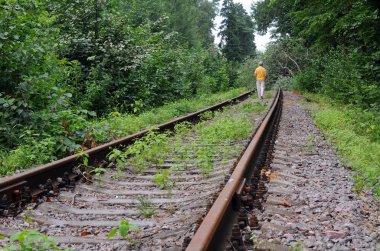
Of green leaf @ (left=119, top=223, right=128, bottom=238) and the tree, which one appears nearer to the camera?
green leaf @ (left=119, top=223, right=128, bottom=238)

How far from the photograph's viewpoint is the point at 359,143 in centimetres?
710

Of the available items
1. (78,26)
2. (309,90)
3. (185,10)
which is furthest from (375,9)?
(185,10)

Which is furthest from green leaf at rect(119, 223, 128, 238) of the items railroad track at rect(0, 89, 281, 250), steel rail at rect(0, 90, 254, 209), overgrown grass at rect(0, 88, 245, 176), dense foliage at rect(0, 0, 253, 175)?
dense foliage at rect(0, 0, 253, 175)

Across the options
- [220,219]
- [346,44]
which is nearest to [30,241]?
[220,219]

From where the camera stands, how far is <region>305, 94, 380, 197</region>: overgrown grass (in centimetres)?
477

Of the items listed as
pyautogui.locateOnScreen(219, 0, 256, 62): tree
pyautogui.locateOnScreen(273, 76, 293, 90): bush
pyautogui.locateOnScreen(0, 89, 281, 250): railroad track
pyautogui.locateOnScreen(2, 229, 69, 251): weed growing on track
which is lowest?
pyautogui.locateOnScreen(0, 89, 281, 250): railroad track

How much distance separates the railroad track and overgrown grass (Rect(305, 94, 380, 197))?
1.20 meters

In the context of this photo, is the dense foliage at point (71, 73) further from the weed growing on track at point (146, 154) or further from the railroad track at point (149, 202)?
the railroad track at point (149, 202)

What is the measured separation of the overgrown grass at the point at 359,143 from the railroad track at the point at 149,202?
47.3 inches

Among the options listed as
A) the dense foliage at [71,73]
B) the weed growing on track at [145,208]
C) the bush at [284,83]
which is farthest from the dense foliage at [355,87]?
the bush at [284,83]

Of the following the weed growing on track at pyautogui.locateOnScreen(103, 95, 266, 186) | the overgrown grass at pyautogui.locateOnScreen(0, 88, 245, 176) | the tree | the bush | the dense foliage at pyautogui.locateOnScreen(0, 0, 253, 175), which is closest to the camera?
the weed growing on track at pyautogui.locateOnScreen(103, 95, 266, 186)

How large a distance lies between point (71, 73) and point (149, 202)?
8485 mm

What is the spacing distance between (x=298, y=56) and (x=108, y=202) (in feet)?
107

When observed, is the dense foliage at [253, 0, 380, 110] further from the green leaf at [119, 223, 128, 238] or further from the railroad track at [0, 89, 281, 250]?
the green leaf at [119, 223, 128, 238]
